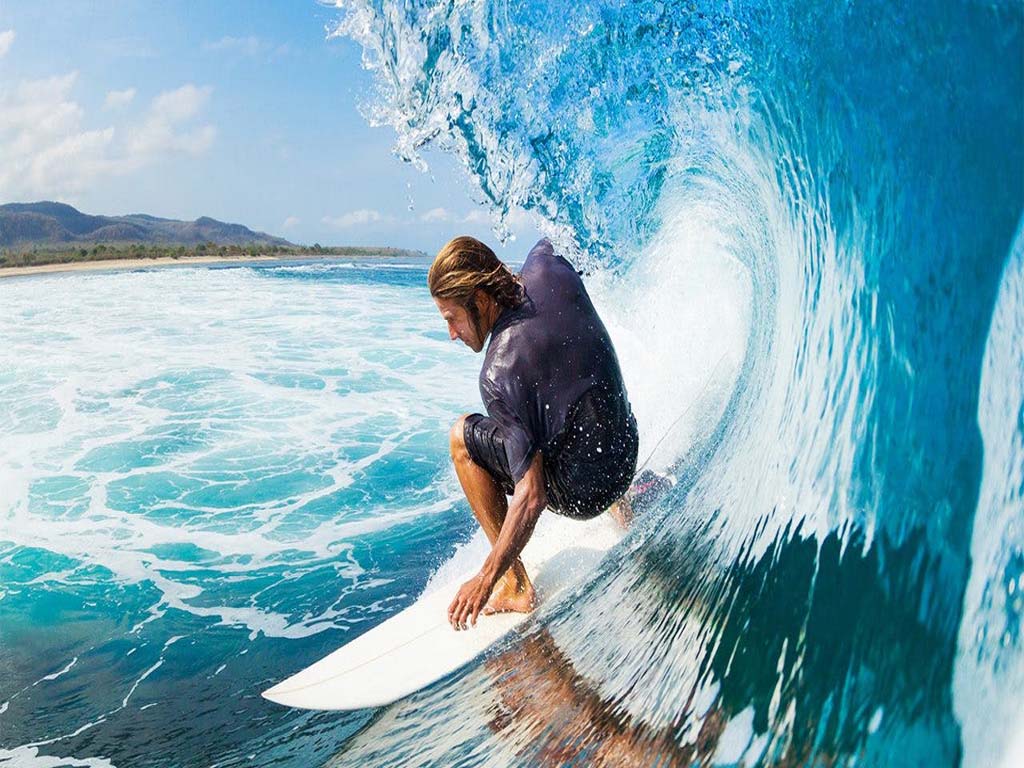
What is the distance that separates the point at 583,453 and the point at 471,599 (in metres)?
A: 0.65

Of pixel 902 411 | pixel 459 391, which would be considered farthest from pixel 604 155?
pixel 459 391

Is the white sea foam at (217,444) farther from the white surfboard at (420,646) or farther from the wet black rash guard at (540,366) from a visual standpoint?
the wet black rash guard at (540,366)

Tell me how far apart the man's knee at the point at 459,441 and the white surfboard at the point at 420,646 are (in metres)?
0.63

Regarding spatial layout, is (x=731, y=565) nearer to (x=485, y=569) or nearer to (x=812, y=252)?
(x=485, y=569)

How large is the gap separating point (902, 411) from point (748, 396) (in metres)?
2.12

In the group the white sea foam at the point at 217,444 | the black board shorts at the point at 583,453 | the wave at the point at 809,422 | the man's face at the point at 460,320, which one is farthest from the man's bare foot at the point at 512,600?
the white sea foam at the point at 217,444

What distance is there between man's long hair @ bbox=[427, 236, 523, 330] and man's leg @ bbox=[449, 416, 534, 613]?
0.49 meters

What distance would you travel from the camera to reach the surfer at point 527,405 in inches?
97.8

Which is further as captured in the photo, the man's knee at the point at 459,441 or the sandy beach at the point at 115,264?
the sandy beach at the point at 115,264

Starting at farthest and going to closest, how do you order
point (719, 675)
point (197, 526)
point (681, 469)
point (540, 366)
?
point (197, 526) < point (681, 469) < point (540, 366) < point (719, 675)

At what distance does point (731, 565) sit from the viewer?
2.30 meters

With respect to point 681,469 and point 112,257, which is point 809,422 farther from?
point 112,257

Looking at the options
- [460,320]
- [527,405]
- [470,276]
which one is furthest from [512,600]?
[470,276]

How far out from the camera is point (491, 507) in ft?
9.53
